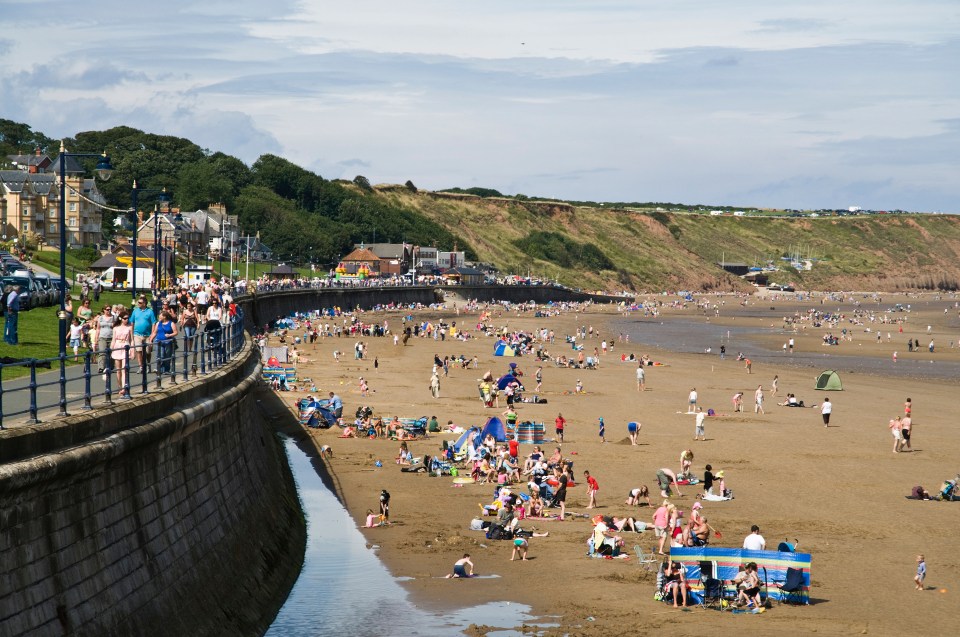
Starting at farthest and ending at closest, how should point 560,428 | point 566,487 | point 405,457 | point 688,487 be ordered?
point 560,428 < point 405,457 < point 688,487 < point 566,487

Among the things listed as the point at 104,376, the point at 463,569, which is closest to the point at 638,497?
the point at 463,569

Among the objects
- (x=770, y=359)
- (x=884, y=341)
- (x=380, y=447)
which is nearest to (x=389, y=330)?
(x=770, y=359)

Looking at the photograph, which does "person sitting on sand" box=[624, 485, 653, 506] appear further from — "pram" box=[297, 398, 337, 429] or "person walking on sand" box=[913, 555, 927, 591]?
"pram" box=[297, 398, 337, 429]

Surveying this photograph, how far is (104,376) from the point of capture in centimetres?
1662

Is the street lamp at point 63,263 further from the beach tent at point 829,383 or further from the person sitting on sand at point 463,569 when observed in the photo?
the beach tent at point 829,383

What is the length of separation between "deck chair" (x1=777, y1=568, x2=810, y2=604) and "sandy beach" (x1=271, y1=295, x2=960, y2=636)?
0.72ft

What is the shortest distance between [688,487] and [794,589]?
954cm

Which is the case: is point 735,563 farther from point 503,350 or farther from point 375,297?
point 375,297

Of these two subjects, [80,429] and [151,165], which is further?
[151,165]

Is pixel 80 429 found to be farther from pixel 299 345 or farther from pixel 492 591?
pixel 299 345

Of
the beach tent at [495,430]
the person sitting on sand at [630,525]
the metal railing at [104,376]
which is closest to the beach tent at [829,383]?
the beach tent at [495,430]

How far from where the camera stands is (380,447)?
113ft

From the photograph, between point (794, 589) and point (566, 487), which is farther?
point (566, 487)

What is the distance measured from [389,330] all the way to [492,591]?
6496cm
